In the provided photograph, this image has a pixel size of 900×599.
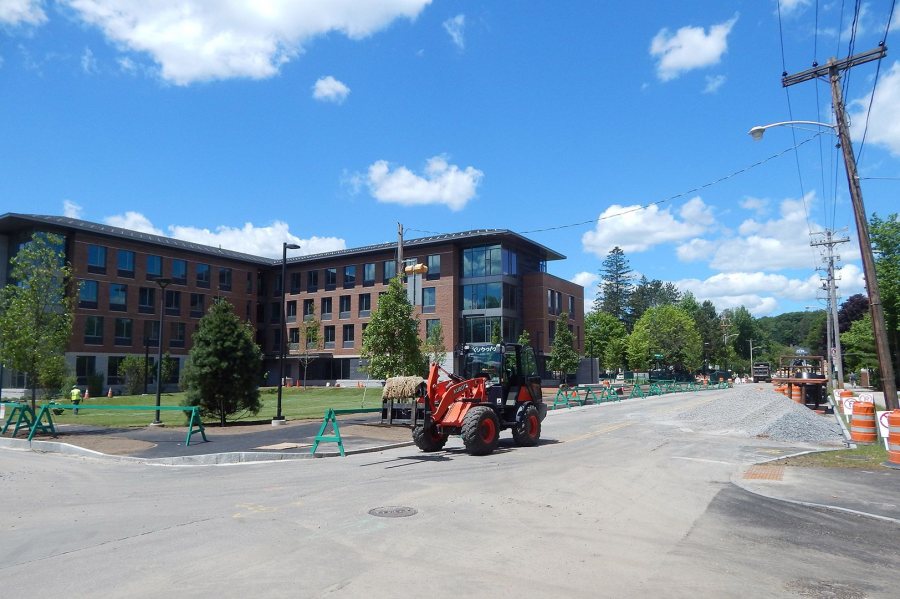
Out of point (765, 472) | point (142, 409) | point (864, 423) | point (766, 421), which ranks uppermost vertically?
point (142, 409)

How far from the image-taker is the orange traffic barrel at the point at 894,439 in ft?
44.2

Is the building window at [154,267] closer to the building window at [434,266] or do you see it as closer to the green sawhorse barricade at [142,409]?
the building window at [434,266]

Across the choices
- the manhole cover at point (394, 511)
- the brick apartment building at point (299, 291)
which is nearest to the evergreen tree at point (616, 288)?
the brick apartment building at point (299, 291)

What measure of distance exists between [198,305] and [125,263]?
8.34m

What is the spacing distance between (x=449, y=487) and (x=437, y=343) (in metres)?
39.1

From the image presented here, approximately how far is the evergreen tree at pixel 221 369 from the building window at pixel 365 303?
40090 millimetres

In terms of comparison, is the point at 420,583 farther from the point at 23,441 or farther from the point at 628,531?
the point at 23,441

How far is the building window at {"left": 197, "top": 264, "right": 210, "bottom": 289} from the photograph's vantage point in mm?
63344

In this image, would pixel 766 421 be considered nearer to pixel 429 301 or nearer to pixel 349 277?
pixel 429 301

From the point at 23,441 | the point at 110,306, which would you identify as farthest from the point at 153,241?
the point at 23,441

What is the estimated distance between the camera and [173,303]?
60.7 m

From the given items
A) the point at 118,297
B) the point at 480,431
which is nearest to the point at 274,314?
the point at 118,297

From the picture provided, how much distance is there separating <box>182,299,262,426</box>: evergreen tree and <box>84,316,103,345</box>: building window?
37375 millimetres

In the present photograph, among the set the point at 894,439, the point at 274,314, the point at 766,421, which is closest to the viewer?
the point at 894,439
